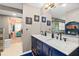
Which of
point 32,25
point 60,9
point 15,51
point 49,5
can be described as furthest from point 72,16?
point 15,51

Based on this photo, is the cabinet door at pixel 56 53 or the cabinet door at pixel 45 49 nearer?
the cabinet door at pixel 56 53

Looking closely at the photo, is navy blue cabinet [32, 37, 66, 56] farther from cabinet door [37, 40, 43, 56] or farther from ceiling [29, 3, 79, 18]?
ceiling [29, 3, 79, 18]

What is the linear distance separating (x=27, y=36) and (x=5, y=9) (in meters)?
1.16

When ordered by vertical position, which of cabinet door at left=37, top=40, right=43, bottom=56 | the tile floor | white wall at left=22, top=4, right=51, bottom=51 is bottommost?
the tile floor

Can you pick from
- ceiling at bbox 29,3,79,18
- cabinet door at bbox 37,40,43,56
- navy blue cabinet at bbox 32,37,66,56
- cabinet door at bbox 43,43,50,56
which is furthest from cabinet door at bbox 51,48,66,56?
ceiling at bbox 29,3,79,18

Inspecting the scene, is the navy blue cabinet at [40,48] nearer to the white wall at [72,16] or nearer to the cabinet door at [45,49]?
the cabinet door at [45,49]

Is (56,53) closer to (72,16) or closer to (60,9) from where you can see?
(72,16)

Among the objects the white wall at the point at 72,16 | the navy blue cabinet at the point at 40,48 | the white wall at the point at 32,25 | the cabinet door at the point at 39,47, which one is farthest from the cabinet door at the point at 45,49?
the white wall at the point at 72,16

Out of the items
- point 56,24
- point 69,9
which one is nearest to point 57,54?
point 56,24

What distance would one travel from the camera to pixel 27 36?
2.64 m

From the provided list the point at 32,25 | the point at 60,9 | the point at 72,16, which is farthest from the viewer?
the point at 32,25

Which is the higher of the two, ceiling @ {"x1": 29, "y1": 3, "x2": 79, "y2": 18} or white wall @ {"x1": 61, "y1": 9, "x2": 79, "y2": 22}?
ceiling @ {"x1": 29, "y1": 3, "x2": 79, "y2": 18}

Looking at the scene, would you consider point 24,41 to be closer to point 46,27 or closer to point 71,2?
point 46,27

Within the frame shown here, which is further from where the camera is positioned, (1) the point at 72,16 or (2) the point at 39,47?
(2) the point at 39,47
